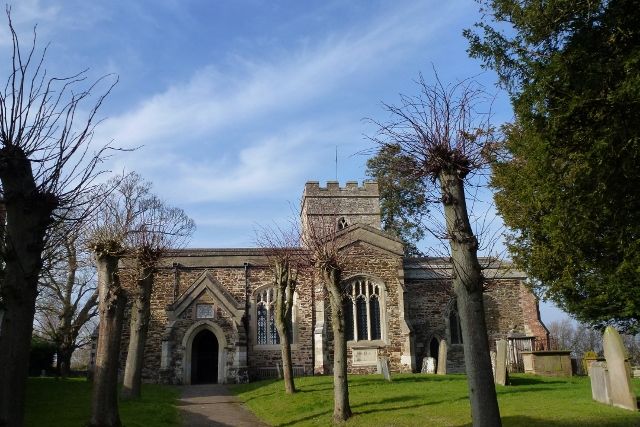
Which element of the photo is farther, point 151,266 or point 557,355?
point 557,355

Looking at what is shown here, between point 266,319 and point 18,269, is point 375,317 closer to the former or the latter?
point 266,319

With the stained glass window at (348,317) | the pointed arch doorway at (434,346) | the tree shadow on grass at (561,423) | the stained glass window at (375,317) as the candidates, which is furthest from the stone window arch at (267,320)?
the tree shadow on grass at (561,423)

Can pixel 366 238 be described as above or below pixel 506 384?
above

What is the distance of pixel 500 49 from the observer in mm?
9789

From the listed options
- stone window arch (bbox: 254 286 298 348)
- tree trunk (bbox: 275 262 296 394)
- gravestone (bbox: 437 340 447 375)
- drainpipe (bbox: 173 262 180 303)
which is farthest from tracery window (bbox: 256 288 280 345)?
gravestone (bbox: 437 340 447 375)

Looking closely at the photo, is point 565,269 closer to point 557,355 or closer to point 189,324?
point 557,355

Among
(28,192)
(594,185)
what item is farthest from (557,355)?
(28,192)

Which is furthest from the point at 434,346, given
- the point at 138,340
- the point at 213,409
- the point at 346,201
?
the point at 138,340

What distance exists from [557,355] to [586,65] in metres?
15.6

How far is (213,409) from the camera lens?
52.4ft

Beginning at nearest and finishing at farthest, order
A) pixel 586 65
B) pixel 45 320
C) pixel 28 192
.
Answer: pixel 28 192
pixel 586 65
pixel 45 320

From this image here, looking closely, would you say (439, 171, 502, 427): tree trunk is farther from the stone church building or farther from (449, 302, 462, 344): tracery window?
(449, 302, 462, 344): tracery window

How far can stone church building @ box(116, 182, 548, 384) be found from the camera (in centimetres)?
2598

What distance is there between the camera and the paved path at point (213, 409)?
13539 millimetres
